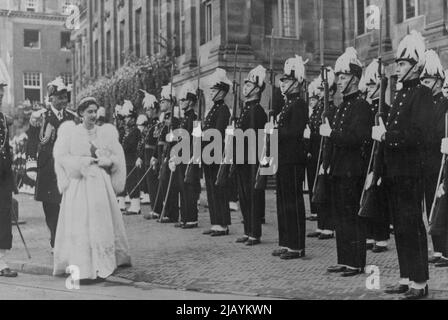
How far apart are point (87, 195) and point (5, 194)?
52.6 inches

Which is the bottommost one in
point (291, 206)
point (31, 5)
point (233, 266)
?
point (233, 266)

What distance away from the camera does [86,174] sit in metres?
7.91

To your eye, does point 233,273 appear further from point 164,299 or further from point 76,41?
point 76,41

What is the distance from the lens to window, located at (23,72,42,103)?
1264 inches

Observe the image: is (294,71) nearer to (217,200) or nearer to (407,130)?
(407,130)

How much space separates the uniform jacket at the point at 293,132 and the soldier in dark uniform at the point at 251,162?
2.62 feet

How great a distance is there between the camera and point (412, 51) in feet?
21.5

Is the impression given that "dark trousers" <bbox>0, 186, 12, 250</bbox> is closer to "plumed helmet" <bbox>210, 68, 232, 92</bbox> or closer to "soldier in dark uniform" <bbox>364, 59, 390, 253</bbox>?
"plumed helmet" <bbox>210, 68, 232, 92</bbox>

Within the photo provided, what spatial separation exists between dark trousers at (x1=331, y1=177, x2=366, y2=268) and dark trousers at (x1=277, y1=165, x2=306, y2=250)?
1087 mm

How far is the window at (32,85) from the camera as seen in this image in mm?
32094

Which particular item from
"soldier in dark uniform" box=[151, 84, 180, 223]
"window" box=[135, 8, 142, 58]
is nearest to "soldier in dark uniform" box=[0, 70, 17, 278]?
"soldier in dark uniform" box=[151, 84, 180, 223]

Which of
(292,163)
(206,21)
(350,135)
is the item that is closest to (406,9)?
(206,21)

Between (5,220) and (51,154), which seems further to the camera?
(51,154)

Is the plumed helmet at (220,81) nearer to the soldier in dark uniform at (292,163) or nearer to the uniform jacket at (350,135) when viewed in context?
the soldier in dark uniform at (292,163)
